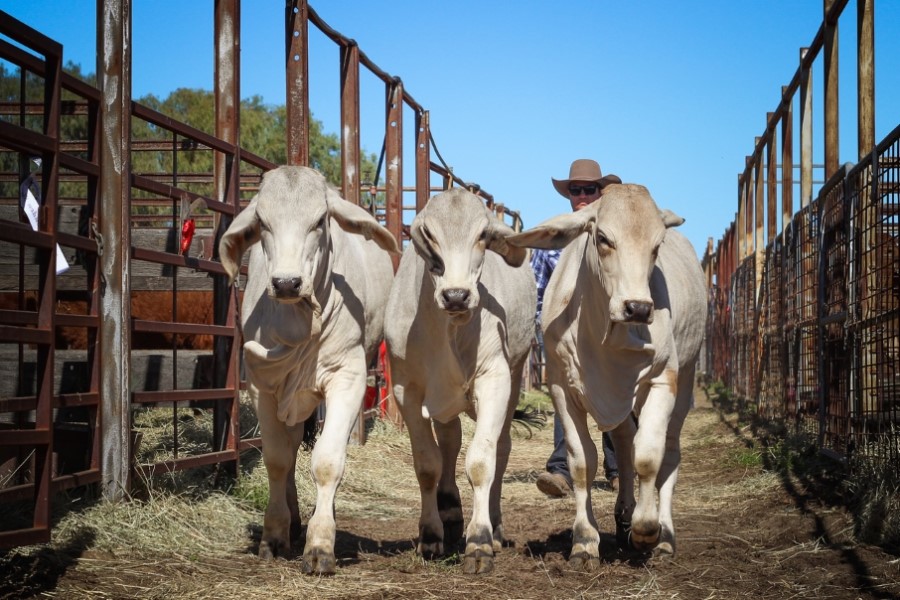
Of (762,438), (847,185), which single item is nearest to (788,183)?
(762,438)

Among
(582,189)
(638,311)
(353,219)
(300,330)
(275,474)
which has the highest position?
(582,189)

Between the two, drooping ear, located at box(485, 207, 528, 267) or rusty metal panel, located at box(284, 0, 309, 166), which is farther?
rusty metal panel, located at box(284, 0, 309, 166)

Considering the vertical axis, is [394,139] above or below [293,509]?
above

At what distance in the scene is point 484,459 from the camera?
6.06 m

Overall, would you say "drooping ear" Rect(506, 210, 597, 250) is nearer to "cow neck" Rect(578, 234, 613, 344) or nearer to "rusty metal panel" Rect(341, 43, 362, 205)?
"cow neck" Rect(578, 234, 613, 344)

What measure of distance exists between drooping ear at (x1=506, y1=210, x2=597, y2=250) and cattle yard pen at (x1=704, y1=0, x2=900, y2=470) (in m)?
2.01

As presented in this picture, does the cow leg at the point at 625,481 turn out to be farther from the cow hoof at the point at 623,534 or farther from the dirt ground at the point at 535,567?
Result: the dirt ground at the point at 535,567

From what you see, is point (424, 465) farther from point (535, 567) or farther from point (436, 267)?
point (436, 267)

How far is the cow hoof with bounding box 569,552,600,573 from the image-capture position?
5.99m

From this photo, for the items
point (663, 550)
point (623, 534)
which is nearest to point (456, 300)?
point (663, 550)

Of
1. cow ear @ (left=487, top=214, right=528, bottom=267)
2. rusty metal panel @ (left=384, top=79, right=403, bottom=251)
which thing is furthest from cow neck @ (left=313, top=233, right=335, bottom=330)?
rusty metal panel @ (left=384, top=79, right=403, bottom=251)

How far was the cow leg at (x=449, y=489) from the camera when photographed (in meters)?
6.85

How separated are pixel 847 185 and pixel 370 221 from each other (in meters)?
4.01

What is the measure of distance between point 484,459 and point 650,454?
3.00 feet
